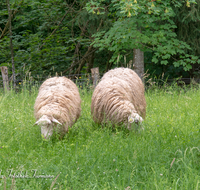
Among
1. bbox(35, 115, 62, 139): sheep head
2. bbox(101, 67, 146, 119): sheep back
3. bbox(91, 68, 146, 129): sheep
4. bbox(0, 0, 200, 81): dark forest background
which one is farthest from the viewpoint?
bbox(0, 0, 200, 81): dark forest background

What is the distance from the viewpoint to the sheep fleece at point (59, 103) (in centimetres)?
411

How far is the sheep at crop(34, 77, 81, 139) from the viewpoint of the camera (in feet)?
12.8

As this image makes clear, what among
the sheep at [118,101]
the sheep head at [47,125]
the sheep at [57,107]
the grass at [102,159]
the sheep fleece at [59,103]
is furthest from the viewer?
the sheep at [118,101]

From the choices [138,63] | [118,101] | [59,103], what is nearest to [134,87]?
[118,101]

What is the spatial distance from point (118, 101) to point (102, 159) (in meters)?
1.61

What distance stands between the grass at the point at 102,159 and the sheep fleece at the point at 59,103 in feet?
0.99

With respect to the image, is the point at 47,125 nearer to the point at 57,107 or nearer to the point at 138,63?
the point at 57,107

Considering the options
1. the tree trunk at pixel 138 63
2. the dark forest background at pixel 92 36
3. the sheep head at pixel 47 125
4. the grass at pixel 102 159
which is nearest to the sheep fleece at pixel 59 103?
the sheep head at pixel 47 125

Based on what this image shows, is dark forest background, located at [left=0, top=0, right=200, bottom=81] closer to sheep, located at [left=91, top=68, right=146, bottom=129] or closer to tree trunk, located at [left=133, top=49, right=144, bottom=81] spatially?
tree trunk, located at [left=133, top=49, right=144, bottom=81]

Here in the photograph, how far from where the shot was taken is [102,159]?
310cm

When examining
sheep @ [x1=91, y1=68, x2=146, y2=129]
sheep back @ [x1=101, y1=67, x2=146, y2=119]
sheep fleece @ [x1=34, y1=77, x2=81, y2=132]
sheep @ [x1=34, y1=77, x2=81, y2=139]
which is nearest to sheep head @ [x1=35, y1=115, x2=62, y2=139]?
sheep @ [x1=34, y1=77, x2=81, y2=139]

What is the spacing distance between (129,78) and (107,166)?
2674 mm

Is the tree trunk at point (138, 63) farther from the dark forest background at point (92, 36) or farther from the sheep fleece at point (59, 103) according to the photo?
the sheep fleece at point (59, 103)

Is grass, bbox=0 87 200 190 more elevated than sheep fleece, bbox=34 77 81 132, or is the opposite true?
sheep fleece, bbox=34 77 81 132
